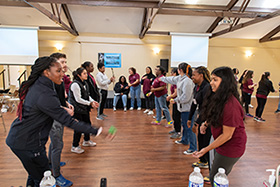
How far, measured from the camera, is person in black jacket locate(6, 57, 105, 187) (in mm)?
1285

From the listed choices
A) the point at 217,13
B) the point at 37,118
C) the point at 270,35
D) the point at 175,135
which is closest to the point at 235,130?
the point at 37,118

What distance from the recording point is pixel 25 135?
51.7 inches

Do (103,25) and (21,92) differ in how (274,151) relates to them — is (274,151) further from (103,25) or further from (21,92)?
(103,25)

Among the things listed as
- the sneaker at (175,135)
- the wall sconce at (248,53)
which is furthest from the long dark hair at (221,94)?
the wall sconce at (248,53)

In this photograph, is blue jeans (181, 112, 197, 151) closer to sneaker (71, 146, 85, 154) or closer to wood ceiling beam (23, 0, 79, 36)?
sneaker (71, 146, 85, 154)

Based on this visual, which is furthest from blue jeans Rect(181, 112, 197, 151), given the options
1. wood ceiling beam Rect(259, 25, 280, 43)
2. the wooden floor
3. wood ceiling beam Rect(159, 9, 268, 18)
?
wood ceiling beam Rect(259, 25, 280, 43)

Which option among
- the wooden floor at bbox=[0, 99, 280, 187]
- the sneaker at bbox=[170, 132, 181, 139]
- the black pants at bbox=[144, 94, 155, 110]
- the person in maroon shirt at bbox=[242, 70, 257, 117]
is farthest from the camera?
the black pants at bbox=[144, 94, 155, 110]

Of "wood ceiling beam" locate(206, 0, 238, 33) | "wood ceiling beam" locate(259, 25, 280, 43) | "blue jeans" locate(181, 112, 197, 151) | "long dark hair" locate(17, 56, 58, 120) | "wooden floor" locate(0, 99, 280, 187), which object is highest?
"wood ceiling beam" locate(206, 0, 238, 33)

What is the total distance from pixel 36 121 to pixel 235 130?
1.52 m

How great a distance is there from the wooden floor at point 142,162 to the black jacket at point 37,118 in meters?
1.30

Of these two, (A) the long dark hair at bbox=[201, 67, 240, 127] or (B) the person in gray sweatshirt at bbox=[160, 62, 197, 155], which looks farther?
(B) the person in gray sweatshirt at bbox=[160, 62, 197, 155]

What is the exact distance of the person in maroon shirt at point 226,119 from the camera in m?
1.39

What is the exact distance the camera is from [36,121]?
1.31 m

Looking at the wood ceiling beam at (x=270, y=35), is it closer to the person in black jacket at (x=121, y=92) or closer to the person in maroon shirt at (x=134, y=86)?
the person in maroon shirt at (x=134, y=86)
